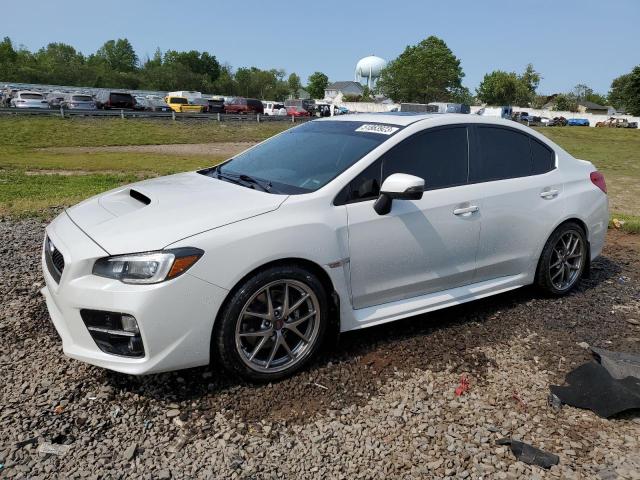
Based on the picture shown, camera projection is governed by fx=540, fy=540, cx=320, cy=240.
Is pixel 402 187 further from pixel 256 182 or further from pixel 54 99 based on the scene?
pixel 54 99

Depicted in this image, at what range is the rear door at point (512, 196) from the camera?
4.33 meters

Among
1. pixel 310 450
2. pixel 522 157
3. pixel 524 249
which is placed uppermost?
pixel 522 157

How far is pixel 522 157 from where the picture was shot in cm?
472

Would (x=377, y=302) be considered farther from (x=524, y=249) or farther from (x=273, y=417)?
(x=524, y=249)

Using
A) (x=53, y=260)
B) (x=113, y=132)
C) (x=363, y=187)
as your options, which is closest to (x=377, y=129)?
(x=363, y=187)

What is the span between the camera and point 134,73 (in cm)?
11619

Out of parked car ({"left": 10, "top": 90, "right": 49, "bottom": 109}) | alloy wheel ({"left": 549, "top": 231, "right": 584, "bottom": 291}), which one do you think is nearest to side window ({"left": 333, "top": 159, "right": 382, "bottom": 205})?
alloy wheel ({"left": 549, "top": 231, "right": 584, "bottom": 291})

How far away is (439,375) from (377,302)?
64cm

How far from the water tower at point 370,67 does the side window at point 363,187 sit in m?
147

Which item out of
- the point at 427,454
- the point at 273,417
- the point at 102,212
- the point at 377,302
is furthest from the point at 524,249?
the point at 102,212

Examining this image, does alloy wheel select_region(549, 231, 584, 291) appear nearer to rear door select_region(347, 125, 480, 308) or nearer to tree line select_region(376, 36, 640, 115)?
rear door select_region(347, 125, 480, 308)

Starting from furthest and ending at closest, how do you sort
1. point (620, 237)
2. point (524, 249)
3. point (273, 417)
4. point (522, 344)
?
point (620, 237) < point (524, 249) < point (522, 344) < point (273, 417)

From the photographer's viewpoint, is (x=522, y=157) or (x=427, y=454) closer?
(x=427, y=454)

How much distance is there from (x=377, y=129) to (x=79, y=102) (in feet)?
126
